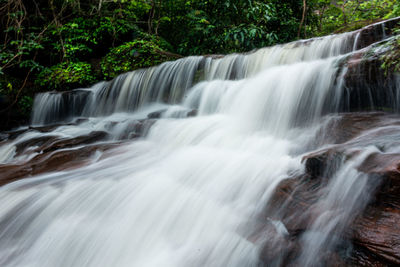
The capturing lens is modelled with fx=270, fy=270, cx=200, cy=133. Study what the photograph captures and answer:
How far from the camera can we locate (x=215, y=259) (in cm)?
176

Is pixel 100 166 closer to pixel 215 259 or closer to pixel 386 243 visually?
pixel 215 259

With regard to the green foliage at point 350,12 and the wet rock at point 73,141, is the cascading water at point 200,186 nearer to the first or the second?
the wet rock at point 73,141

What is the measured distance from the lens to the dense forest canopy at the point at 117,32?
6750 millimetres

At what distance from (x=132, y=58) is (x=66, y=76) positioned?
1.71m

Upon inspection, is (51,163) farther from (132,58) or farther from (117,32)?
(117,32)

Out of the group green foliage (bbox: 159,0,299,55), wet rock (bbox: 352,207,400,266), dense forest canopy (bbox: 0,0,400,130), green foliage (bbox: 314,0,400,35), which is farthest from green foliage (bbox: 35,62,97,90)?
wet rock (bbox: 352,207,400,266)

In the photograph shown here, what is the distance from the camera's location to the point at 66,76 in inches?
268

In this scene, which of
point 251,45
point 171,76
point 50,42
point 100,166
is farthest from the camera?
point 251,45

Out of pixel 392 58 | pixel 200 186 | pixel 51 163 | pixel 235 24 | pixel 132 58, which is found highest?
pixel 235 24

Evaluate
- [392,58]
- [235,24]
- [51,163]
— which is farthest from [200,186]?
[235,24]

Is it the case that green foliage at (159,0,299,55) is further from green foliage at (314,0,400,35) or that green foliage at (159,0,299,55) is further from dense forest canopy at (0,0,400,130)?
green foliage at (314,0,400,35)

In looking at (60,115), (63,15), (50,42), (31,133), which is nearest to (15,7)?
(50,42)

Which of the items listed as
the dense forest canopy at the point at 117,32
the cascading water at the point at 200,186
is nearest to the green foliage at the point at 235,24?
the dense forest canopy at the point at 117,32

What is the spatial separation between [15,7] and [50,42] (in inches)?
42.4
